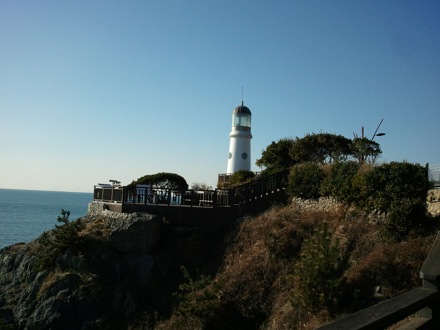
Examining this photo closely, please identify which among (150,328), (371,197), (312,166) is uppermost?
(312,166)

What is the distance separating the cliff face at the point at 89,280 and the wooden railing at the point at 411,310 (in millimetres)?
14038

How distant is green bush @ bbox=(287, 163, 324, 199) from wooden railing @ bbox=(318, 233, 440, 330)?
45.1 feet

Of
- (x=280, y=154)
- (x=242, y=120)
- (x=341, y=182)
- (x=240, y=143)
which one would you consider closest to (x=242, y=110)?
(x=242, y=120)

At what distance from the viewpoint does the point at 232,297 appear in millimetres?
14219

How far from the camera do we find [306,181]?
60.1 feet

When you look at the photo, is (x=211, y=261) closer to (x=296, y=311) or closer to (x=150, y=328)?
(x=150, y=328)

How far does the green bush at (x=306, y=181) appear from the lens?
58.6ft

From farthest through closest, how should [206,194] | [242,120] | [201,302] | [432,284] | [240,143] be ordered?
[242,120] → [240,143] → [206,194] → [201,302] → [432,284]

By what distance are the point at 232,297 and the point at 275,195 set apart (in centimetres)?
682

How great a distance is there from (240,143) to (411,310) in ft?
101

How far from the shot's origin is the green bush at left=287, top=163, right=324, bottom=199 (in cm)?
1785

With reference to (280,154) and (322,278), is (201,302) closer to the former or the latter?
(322,278)

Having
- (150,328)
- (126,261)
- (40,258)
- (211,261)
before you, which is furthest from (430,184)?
(40,258)

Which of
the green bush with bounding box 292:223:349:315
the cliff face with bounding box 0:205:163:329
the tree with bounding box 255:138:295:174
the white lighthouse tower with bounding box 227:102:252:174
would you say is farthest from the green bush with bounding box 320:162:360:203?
the white lighthouse tower with bounding box 227:102:252:174
